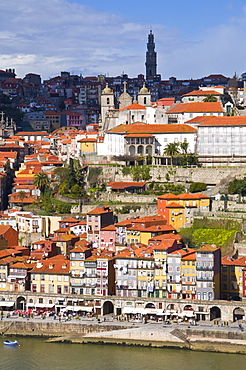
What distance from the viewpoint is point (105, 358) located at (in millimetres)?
47375

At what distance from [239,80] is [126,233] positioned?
2502 inches

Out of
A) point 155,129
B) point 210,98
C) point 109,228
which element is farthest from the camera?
point 210,98

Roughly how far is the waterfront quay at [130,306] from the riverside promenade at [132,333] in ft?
2.54

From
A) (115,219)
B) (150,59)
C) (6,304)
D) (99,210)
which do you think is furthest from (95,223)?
(150,59)

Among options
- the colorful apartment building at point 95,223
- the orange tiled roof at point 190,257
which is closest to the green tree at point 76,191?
the colorful apartment building at point 95,223

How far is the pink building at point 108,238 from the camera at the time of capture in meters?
60.0

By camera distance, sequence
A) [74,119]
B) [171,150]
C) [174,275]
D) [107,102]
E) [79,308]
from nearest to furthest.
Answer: [174,275]
[79,308]
[171,150]
[107,102]
[74,119]

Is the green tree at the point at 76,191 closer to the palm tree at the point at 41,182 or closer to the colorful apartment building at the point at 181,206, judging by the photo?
the palm tree at the point at 41,182

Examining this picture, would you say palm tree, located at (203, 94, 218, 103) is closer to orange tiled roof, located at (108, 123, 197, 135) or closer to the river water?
orange tiled roof, located at (108, 123, 197, 135)

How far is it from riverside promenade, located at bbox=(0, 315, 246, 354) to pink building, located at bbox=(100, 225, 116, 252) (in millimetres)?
A: 7916

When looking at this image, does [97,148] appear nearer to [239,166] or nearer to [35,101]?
[239,166]

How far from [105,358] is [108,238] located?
45.2 feet

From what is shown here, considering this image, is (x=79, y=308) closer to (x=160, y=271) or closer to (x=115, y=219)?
(x=160, y=271)

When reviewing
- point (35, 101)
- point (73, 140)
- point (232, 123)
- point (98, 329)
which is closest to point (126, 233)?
point (98, 329)
